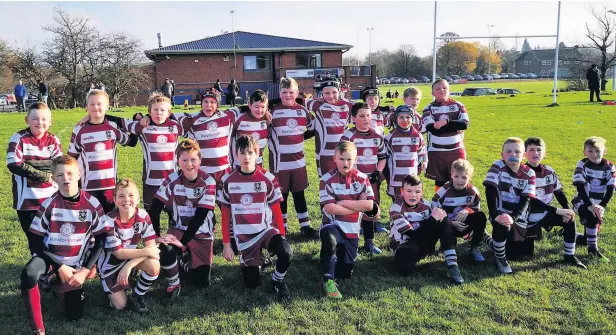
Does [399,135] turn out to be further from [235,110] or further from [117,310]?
[117,310]

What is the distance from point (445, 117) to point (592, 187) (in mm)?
1776

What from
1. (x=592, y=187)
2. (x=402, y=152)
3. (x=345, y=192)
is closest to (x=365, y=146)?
(x=402, y=152)

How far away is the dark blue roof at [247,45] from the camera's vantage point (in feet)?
121

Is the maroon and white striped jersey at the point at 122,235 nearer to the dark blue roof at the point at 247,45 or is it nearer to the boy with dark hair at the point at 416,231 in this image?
the boy with dark hair at the point at 416,231

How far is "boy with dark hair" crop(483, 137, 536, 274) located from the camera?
4863 mm

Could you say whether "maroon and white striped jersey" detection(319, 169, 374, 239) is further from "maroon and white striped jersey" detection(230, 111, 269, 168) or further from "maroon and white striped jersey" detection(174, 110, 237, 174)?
"maroon and white striped jersey" detection(174, 110, 237, 174)

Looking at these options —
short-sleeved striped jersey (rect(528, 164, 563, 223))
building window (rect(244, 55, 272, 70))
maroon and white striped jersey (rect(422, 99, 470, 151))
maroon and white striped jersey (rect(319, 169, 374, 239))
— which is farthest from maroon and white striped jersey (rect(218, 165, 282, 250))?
building window (rect(244, 55, 272, 70))

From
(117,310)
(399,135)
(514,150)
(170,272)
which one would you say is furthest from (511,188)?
(117,310)

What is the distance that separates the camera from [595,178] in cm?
535

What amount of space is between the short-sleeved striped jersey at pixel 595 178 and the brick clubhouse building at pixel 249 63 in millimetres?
31511

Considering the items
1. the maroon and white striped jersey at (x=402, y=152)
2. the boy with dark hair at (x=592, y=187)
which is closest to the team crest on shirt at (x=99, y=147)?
the maroon and white striped jersey at (x=402, y=152)

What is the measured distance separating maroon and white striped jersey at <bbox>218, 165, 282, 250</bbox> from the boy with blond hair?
176 centimetres

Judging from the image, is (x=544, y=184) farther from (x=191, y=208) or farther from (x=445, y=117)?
(x=191, y=208)

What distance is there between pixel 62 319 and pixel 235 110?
2.83 m
